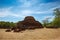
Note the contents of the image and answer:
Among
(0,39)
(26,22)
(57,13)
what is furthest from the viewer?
(26,22)

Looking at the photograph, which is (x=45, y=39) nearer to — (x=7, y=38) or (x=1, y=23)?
(x=7, y=38)

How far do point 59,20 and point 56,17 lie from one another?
70 centimetres

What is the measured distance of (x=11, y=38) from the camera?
31.6ft

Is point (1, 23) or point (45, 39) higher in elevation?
point (1, 23)

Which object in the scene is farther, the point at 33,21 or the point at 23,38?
the point at 33,21

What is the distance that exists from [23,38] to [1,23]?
612 inches

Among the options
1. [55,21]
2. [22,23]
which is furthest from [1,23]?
[55,21]

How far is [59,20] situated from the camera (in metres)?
22.2

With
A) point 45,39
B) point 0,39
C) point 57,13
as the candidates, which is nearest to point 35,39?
point 45,39

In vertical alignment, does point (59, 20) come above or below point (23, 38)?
above

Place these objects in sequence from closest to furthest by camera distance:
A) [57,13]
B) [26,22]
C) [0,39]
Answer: [0,39], [57,13], [26,22]

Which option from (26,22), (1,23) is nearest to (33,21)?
(26,22)

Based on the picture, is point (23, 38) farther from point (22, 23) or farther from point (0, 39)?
point (22, 23)

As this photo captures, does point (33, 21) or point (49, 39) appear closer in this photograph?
point (49, 39)
